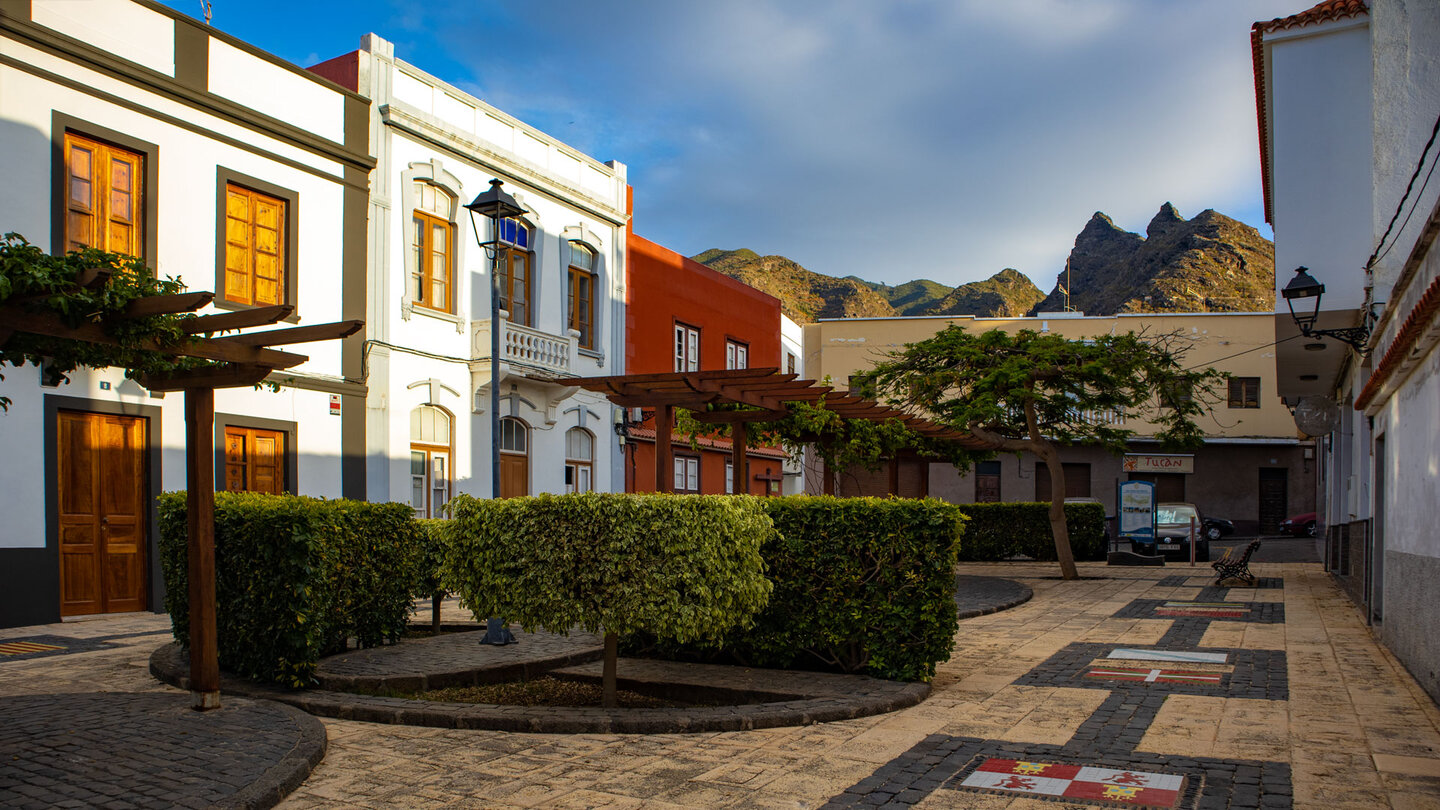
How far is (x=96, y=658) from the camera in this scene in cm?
877

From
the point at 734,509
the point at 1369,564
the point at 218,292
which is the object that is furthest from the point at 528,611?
the point at 1369,564

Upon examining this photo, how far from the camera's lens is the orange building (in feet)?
72.4

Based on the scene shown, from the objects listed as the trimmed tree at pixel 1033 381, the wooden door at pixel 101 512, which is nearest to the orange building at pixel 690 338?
the trimmed tree at pixel 1033 381

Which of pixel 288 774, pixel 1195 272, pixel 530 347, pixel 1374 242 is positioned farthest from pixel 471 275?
pixel 1195 272

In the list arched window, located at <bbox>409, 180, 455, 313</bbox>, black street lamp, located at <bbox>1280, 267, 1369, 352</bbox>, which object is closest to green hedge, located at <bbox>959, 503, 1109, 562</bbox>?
black street lamp, located at <bbox>1280, 267, 1369, 352</bbox>

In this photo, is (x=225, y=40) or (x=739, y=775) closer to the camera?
(x=739, y=775)

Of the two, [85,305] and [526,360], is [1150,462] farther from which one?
[85,305]

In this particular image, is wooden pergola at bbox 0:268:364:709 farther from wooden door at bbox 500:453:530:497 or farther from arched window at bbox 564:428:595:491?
arched window at bbox 564:428:595:491

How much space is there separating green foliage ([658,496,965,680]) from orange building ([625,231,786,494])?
13.5 meters

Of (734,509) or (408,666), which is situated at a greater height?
(734,509)

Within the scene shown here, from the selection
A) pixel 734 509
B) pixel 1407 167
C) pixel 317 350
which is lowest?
pixel 734 509

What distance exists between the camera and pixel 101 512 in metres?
11.8

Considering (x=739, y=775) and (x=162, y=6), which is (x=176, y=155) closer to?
Answer: (x=162, y=6)

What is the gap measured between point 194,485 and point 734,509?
3.38 meters
